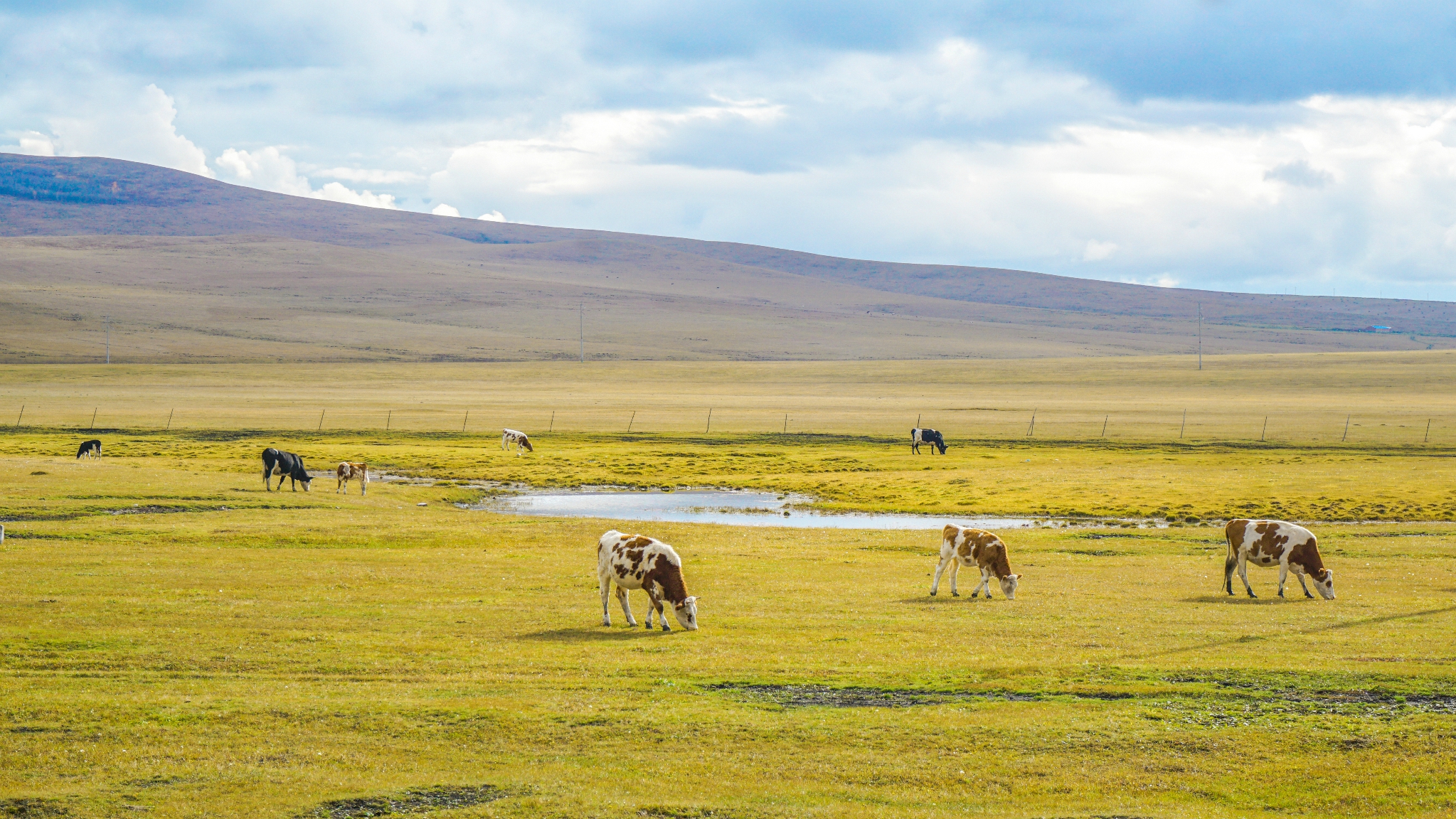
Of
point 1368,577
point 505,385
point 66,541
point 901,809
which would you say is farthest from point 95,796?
point 505,385

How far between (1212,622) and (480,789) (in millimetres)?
13743

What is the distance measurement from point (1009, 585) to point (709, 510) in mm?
20474

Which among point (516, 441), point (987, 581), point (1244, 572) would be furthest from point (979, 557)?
point (516, 441)

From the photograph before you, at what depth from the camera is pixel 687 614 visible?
18.8m

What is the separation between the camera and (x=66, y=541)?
89.8 feet

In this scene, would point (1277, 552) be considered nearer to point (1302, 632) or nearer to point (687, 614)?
point (1302, 632)

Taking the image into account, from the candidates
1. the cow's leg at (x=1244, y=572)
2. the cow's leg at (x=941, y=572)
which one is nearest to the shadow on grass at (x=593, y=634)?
the cow's leg at (x=941, y=572)

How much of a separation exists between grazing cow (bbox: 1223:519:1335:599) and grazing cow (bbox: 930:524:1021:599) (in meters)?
4.69

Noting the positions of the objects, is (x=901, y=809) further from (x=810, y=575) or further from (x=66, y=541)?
(x=66, y=541)

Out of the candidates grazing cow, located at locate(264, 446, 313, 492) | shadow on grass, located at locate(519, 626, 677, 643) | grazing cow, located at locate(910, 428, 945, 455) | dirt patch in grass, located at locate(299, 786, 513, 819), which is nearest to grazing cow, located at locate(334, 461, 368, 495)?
grazing cow, located at locate(264, 446, 313, 492)

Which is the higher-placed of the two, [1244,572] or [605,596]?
[1244,572]

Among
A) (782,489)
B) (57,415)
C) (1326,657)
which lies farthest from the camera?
(57,415)

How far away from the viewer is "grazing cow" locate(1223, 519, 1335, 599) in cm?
2311

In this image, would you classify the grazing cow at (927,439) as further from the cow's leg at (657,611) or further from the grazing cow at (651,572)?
the grazing cow at (651,572)
